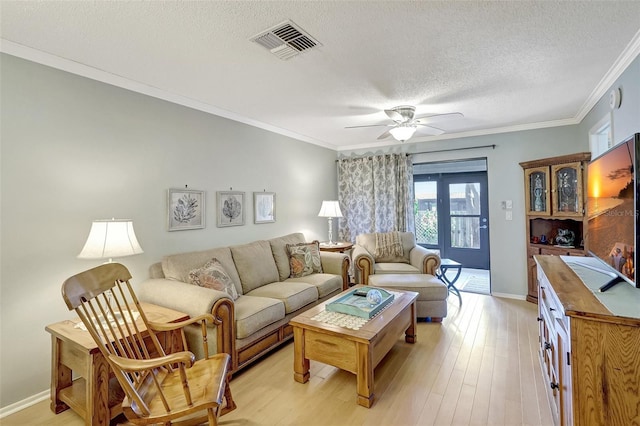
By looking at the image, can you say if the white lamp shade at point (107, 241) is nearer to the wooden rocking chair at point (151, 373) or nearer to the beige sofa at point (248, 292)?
the wooden rocking chair at point (151, 373)

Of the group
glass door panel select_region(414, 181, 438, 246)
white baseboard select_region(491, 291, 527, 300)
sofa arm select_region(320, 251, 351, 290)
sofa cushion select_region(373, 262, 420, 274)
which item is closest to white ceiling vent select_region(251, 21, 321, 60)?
sofa arm select_region(320, 251, 351, 290)

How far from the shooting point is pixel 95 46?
209 cm

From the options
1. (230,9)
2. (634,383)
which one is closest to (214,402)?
(634,383)

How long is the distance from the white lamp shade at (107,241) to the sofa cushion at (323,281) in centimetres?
193

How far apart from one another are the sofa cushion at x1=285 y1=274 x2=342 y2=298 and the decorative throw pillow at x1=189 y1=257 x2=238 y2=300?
936 mm

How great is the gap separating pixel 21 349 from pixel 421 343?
3.16 metres

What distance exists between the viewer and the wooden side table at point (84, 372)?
1.77 metres

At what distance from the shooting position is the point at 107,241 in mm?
2088

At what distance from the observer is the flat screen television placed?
1.37m

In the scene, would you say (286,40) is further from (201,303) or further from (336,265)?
(336,265)

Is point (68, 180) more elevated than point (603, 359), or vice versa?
point (68, 180)

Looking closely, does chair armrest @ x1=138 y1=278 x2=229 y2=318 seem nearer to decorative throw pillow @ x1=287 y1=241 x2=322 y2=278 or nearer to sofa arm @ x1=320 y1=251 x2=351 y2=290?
decorative throw pillow @ x1=287 y1=241 x2=322 y2=278

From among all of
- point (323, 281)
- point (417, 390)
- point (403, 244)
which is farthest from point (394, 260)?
point (417, 390)

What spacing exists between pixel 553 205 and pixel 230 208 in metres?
3.97
